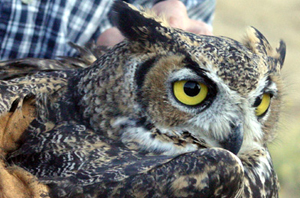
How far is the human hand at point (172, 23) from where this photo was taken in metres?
2.43

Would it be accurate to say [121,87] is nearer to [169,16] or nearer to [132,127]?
[132,127]

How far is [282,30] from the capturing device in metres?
8.66

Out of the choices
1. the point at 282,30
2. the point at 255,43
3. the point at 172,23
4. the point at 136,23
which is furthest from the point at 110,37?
the point at 282,30

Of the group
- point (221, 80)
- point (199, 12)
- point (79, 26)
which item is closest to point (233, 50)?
point (221, 80)

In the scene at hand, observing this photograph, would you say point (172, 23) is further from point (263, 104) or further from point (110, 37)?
point (263, 104)

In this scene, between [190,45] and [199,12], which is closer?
[190,45]

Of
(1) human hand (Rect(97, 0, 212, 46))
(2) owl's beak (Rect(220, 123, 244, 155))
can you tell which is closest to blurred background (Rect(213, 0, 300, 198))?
(1) human hand (Rect(97, 0, 212, 46))

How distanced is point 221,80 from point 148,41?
0.34 meters

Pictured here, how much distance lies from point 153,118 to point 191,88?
0.19m

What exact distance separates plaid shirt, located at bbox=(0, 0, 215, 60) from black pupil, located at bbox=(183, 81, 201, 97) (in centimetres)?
78

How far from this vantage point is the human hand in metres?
2.43

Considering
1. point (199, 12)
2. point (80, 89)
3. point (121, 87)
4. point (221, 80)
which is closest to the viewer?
point (221, 80)

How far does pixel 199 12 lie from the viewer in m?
3.04

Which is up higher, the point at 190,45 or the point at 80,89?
the point at 190,45
